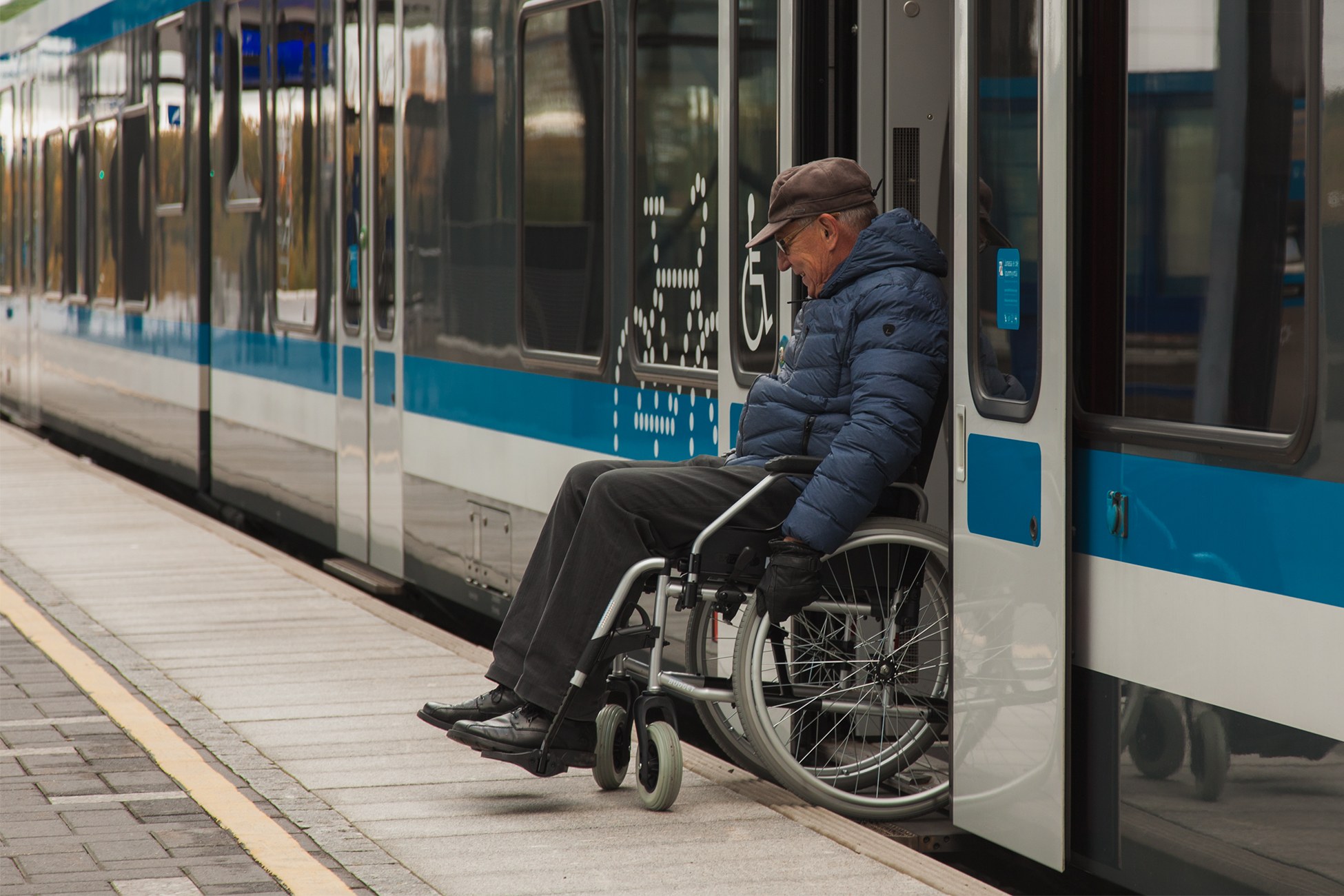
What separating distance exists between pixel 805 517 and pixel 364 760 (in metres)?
1.69

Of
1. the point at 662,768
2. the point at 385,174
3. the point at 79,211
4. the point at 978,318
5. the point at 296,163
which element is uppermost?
the point at 79,211

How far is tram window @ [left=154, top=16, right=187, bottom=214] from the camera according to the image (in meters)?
12.6

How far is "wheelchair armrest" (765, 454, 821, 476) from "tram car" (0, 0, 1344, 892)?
1.17ft

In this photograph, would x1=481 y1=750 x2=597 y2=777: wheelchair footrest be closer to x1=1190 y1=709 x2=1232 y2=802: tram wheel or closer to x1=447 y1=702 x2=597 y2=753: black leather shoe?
x1=447 y1=702 x2=597 y2=753: black leather shoe

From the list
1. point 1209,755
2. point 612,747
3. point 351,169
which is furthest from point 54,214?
point 1209,755

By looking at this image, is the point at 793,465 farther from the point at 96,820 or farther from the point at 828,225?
the point at 96,820

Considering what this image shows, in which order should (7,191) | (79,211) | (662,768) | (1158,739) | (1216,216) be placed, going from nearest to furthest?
(1216,216), (1158,739), (662,768), (79,211), (7,191)

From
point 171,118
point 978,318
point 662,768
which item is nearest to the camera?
point 978,318

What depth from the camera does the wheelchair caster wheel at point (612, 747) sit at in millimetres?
5020

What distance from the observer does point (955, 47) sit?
14.8ft

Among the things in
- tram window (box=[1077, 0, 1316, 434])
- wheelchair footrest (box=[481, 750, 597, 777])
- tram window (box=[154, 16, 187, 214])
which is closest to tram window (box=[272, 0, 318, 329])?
tram window (box=[154, 16, 187, 214])

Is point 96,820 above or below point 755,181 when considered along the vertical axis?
below

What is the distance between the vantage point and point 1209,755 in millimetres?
3814

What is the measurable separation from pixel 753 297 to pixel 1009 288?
136 centimetres
